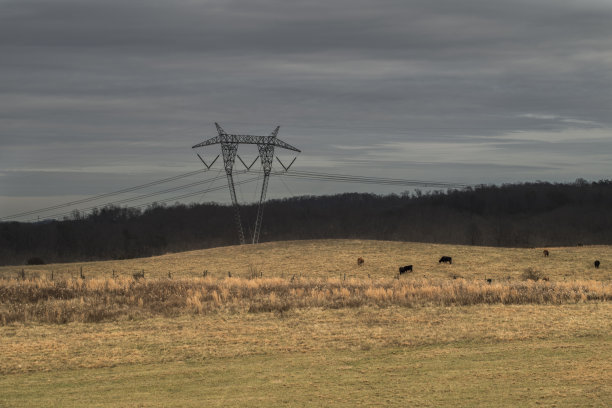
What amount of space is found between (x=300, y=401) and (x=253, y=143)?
217ft

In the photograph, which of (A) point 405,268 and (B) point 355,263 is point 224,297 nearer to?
(A) point 405,268

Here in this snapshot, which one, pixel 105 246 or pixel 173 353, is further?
pixel 105 246

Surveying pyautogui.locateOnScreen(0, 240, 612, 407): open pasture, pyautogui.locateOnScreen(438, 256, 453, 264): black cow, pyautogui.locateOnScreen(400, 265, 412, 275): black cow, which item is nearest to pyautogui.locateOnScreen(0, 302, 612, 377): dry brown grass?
pyautogui.locateOnScreen(0, 240, 612, 407): open pasture

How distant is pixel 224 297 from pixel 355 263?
30258mm

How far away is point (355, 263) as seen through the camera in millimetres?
59531

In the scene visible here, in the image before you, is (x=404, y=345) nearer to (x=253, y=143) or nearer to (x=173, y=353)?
(x=173, y=353)

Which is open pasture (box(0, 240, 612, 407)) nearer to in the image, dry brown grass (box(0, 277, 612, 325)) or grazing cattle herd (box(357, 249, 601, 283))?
dry brown grass (box(0, 277, 612, 325))

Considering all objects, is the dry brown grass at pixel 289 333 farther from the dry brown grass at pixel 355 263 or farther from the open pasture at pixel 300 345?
the dry brown grass at pixel 355 263

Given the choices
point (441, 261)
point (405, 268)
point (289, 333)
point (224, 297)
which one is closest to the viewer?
point (289, 333)

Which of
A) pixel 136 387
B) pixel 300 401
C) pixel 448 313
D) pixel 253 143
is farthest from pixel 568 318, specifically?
pixel 253 143

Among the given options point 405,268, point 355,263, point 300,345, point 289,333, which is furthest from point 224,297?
point 355,263

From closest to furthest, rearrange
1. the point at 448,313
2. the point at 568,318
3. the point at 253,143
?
1. the point at 568,318
2. the point at 448,313
3. the point at 253,143

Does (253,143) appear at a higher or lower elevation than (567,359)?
higher

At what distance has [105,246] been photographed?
16875 centimetres
